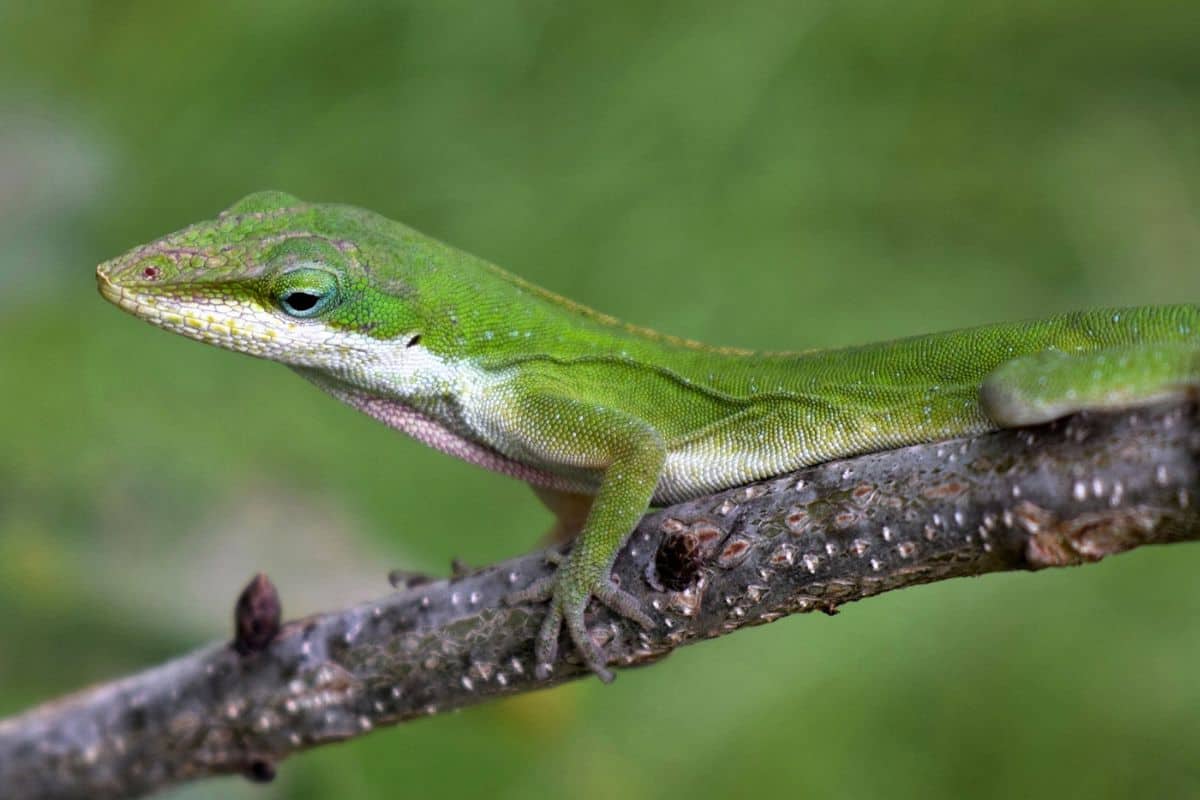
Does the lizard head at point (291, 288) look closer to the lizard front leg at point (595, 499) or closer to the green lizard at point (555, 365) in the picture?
the green lizard at point (555, 365)

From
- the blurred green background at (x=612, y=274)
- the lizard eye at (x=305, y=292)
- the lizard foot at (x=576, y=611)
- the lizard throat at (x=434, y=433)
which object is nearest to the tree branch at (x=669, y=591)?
the lizard foot at (x=576, y=611)

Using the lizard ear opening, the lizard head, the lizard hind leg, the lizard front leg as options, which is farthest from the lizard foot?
the lizard ear opening

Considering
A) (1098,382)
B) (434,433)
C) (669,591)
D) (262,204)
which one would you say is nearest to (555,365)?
(434,433)

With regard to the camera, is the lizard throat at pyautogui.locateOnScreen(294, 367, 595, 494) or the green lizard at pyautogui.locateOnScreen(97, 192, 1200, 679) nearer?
the green lizard at pyautogui.locateOnScreen(97, 192, 1200, 679)

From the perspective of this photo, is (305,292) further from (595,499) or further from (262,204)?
(595,499)

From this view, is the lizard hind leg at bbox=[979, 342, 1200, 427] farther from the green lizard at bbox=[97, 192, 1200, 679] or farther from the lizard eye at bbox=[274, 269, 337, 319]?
the lizard eye at bbox=[274, 269, 337, 319]

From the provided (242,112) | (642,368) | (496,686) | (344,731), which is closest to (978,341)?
(642,368)

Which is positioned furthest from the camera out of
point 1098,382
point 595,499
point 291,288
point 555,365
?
point 555,365
